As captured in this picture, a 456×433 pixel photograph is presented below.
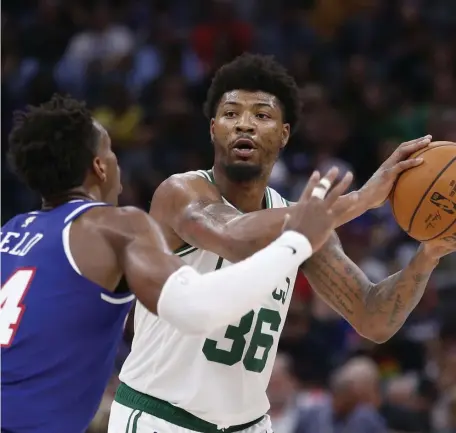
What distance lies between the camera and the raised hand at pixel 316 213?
380 cm

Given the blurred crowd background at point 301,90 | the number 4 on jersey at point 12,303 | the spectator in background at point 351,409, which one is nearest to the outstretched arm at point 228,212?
the number 4 on jersey at point 12,303

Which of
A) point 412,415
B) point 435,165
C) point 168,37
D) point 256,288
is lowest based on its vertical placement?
point 412,415

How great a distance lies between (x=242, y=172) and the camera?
4.98m

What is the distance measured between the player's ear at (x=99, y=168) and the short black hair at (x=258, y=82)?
4.72ft

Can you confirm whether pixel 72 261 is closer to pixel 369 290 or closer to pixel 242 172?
pixel 242 172

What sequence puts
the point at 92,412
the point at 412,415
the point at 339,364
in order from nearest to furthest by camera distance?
the point at 92,412
the point at 412,415
the point at 339,364

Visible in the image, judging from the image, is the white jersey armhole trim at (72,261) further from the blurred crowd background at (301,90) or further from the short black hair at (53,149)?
the blurred crowd background at (301,90)

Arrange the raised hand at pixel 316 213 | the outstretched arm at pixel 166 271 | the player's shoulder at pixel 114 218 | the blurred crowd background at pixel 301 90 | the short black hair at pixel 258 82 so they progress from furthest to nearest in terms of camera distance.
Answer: the blurred crowd background at pixel 301 90 → the short black hair at pixel 258 82 → the raised hand at pixel 316 213 → the player's shoulder at pixel 114 218 → the outstretched arm at pixel 166 271

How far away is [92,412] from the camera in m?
3.85

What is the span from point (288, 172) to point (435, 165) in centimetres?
532

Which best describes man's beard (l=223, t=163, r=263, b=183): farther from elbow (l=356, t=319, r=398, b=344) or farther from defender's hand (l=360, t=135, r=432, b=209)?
elbow (l=356, t=319, r=398, b=344)

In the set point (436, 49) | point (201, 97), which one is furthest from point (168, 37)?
point (436, 49)

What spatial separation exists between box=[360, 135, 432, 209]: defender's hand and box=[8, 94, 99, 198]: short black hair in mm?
1296

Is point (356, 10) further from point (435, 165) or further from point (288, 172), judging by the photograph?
point (435, 165)
